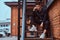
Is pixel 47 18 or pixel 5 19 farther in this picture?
pixel 5 19

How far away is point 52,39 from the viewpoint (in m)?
3.25

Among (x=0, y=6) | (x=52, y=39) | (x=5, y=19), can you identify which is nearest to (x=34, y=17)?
(x=52, y=39)

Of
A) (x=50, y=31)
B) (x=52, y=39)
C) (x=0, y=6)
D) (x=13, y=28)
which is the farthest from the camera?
(x=0, y=6)

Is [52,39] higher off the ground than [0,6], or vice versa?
[0,6]

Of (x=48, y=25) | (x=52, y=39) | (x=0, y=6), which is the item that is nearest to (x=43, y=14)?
(x=48, y=25)

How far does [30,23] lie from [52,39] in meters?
1.22

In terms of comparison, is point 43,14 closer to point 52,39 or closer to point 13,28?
point 52,39

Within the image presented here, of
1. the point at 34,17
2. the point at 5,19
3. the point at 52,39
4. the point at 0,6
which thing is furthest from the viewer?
the point at 5,19

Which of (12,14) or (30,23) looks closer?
(30,23)

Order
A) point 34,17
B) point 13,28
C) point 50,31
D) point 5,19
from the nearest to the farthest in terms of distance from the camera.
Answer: point 50,31, point 34,17, point 13,28, point 5,19

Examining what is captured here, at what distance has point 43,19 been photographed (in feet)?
13.5

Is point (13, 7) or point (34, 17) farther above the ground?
point (13, 7)

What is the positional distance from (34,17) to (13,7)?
901 cm

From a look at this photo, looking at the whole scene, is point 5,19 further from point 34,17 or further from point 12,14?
point 34,17
